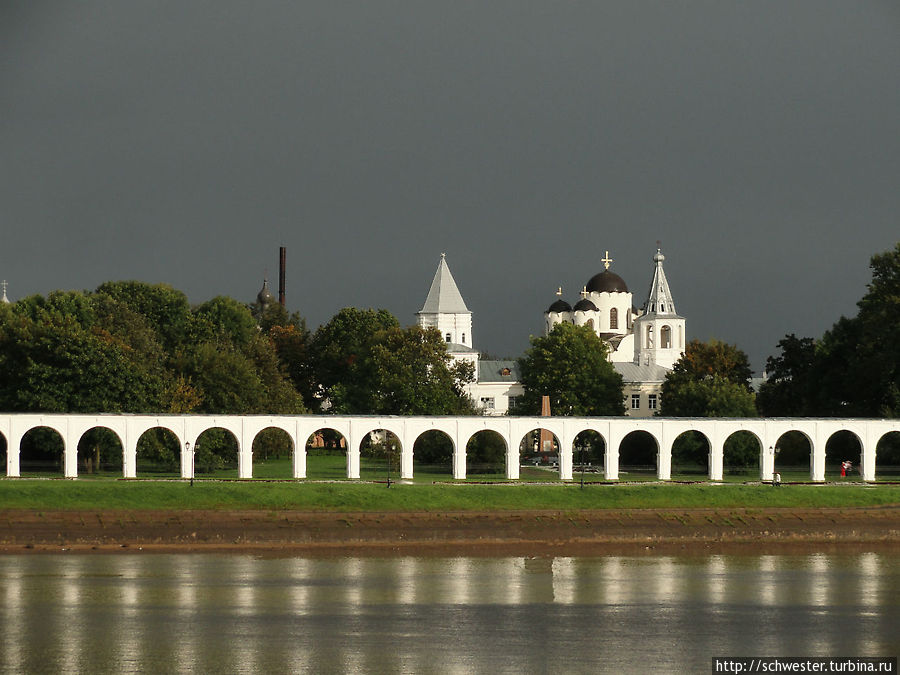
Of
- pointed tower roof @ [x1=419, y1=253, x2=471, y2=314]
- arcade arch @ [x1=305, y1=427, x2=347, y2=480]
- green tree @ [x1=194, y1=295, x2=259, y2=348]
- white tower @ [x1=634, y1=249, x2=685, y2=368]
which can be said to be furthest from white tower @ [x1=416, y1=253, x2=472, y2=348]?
green tree @ [x1=194, y1=295, x2=259, y2=348]

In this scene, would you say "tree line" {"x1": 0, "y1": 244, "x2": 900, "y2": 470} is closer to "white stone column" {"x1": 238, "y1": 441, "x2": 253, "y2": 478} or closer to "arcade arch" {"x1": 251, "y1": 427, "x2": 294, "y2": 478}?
"arcade arch" {"x1": 251, "y1": 427, "x2": 294, "y2": 478}

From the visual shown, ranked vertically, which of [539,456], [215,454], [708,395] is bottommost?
[539,456]

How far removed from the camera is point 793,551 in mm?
47031

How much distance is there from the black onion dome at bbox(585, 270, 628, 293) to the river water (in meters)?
85.7

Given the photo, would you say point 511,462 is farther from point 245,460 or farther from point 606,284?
point 606,284

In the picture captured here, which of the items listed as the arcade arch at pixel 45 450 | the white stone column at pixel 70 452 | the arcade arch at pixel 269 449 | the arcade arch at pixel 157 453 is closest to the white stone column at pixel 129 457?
the white stone column at pixel 70 452

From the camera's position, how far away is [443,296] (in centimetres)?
12000

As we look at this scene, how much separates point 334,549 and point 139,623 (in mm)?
14925

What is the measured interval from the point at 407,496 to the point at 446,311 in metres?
69.3

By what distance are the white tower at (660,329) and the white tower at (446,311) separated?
44.4ft

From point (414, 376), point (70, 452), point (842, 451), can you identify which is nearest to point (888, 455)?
point (842, 451)

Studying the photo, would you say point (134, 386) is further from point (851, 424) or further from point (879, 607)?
point (879, 607)

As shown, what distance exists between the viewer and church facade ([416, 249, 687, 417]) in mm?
115812

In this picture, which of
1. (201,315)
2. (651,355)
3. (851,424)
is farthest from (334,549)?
(651,355)
